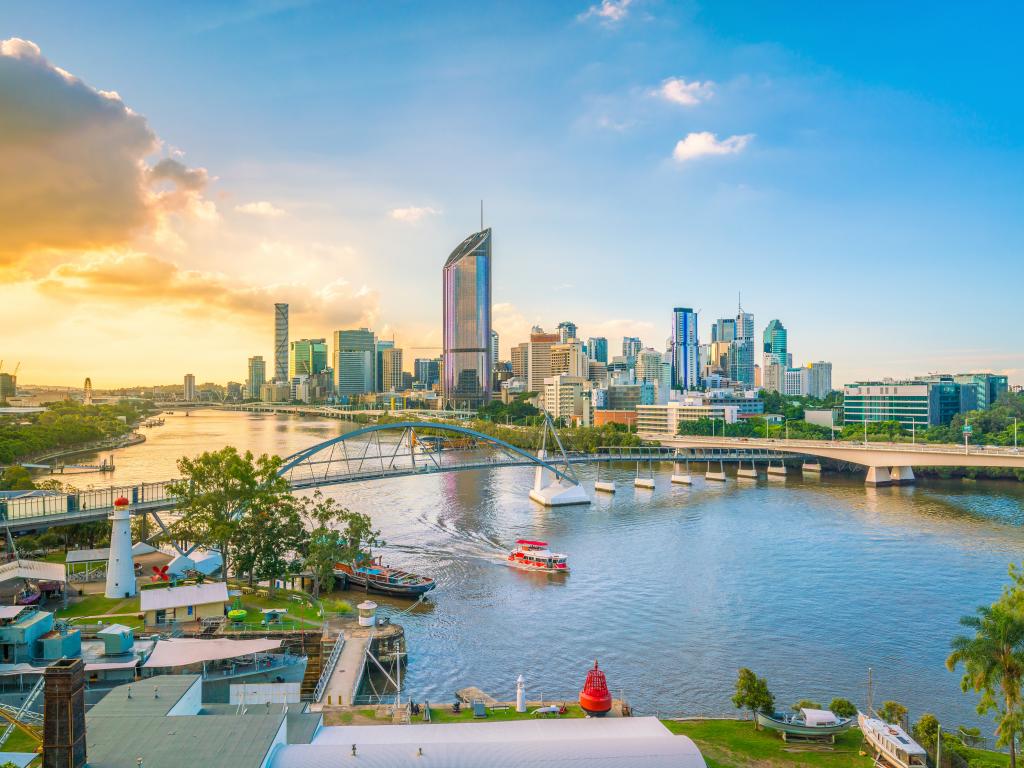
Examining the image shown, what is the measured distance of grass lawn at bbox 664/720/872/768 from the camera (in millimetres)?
15781

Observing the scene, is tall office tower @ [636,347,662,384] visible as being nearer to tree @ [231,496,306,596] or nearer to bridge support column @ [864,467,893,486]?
bridge support column @ [864,467,893,486]

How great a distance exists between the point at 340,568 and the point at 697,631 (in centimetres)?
1596

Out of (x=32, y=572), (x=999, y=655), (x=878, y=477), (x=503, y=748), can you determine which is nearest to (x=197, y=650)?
(x=32, y=572)

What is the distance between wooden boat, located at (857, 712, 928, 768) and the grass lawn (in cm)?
36

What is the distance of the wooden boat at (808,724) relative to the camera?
17.2 meters

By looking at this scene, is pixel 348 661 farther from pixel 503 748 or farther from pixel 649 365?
pixel 649 365

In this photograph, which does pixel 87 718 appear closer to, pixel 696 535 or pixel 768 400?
pixel 696 535

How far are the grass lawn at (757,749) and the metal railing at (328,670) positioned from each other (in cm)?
885

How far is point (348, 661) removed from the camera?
70.9 ft

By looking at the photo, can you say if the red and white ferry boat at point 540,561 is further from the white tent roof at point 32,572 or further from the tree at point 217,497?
the white tent roof at point 32,572

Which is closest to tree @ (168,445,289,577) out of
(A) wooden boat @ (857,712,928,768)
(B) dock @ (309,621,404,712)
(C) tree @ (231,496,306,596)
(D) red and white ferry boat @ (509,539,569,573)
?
(C) tree @ (231,496,306,596)

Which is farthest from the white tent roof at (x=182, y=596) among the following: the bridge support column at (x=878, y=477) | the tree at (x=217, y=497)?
the bridge support column at (x=878, y=477)

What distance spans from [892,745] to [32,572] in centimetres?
2576

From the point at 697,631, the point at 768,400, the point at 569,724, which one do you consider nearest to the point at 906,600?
the point at 697,631
